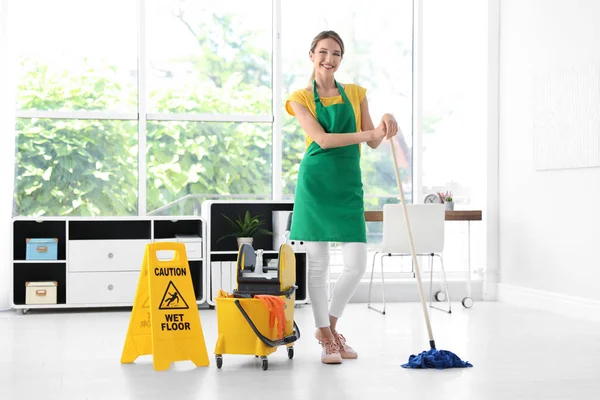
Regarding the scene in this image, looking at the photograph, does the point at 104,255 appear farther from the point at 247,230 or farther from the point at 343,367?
the point at 343,367

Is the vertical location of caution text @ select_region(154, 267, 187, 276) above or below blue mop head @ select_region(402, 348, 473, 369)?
above

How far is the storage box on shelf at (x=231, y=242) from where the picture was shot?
563cm

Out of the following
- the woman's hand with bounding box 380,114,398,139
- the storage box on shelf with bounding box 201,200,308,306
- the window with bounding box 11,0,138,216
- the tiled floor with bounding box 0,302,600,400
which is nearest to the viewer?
the tiled floor with bounding box 0,302,600,400

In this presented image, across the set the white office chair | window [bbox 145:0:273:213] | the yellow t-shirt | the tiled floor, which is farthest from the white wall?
the yellow t-shirt

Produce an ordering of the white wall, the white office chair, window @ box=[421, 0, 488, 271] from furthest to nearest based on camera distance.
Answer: window @ box=[421, 0, 488, 271], the white office chair, the white wall

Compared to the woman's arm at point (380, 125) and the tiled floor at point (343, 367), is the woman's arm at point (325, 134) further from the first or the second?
the tiled floor at point (343, 367)

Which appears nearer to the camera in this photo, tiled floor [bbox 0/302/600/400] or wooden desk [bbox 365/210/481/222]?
tiled floor [bbox 0/302/600/400]

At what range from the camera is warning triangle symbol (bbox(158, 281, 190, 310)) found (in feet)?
11.0

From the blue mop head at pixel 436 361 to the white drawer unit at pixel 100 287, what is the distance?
2650 millimetres

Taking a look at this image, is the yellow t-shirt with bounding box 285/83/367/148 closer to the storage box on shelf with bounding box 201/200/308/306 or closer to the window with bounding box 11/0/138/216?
the storage box on shelf with bounding box 201/200/308/306

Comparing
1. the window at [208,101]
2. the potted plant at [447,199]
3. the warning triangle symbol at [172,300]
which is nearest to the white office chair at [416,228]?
the potted plant at [447,199]

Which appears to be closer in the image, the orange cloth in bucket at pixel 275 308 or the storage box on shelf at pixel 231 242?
the orange cloth in bucket at pixel 275 308

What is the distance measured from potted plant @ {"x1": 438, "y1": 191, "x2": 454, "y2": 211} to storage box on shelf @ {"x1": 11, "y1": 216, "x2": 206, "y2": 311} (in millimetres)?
1765

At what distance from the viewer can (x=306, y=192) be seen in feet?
11.4
